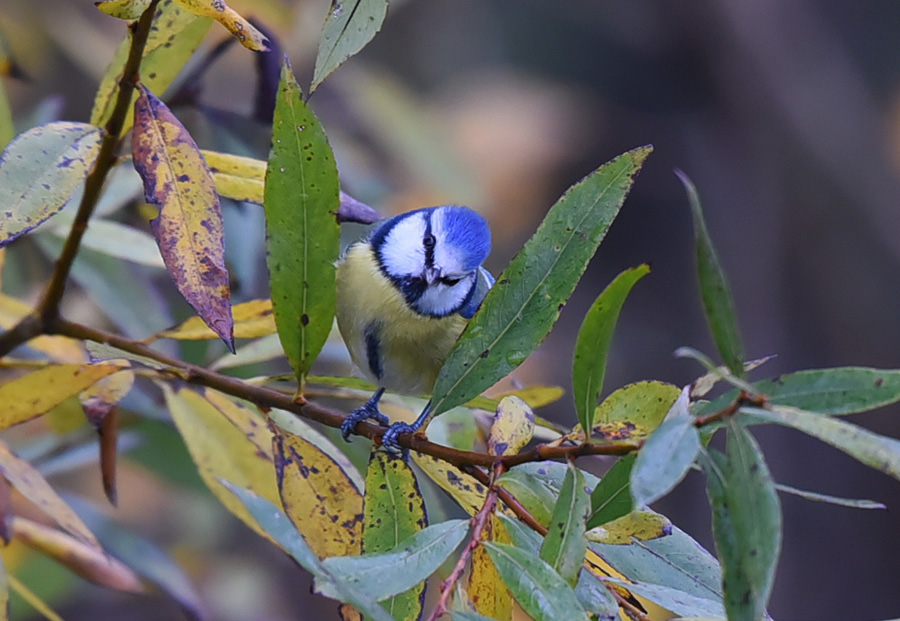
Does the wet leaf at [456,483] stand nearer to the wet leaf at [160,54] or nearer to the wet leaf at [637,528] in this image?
the wet leaf at [637,528]

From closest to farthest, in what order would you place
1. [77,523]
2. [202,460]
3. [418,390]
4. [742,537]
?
[742,537] → [77,523] → [202,460] → [418,390]

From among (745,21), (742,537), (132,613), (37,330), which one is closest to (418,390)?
(37,330)

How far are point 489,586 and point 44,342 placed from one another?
541 millimetres

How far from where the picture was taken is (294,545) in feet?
1.47

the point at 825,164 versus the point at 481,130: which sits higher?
the point at 825,164

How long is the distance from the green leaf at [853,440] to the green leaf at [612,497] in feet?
0.45

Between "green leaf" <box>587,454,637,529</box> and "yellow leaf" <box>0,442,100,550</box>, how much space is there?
1.28ft

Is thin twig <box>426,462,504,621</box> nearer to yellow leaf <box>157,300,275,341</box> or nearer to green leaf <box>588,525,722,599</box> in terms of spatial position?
green leaf <box>588,525,722,599</box>

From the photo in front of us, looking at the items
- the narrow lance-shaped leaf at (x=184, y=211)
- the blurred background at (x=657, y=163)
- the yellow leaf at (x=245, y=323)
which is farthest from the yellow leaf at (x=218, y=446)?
the blurred background at (x=657, y=163)

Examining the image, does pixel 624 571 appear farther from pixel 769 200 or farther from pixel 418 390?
pixel 769 200

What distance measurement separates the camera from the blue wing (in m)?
1.09

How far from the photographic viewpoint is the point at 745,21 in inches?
109

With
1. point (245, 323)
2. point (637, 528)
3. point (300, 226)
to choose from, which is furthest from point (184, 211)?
point (637, 528)

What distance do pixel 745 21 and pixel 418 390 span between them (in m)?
2.09
